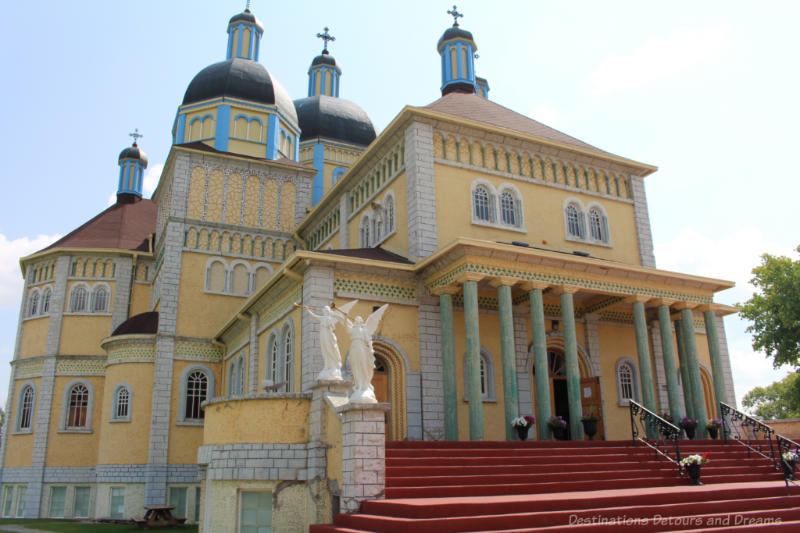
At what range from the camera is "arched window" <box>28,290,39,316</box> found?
3244 centimetres

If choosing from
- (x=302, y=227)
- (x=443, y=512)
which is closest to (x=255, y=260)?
(x=302, y=227)

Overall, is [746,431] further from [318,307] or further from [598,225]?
[318,307]

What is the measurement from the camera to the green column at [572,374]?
693 inches

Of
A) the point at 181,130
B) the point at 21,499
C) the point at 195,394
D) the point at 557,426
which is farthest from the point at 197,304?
the point at 557,426

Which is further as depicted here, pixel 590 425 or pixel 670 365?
pixel 670 365

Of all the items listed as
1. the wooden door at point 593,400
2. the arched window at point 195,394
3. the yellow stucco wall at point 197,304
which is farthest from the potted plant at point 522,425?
the yellow stucco wall at point 197,304

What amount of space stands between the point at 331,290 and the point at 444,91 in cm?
1324

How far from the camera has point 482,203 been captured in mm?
21297

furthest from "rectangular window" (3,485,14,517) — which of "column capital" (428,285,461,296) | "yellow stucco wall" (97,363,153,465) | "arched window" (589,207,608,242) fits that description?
"arched window" (589,207,608,242)

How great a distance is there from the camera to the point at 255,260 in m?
29.2

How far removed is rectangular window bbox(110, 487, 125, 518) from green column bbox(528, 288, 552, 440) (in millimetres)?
17113

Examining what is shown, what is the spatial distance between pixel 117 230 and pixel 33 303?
5.38m

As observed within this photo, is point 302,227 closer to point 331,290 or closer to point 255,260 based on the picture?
point 255,260

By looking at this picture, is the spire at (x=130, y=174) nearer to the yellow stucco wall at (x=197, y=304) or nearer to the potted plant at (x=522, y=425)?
the yellow stucco wall at (x=197, y=304)
